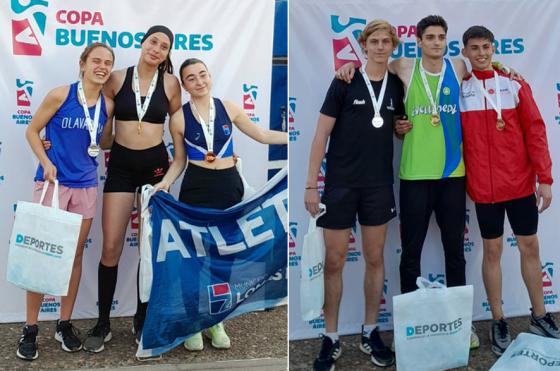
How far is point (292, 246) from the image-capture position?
4461 millimetres

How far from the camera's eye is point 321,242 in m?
3.87

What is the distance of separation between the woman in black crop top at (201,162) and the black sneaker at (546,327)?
213 centimetres

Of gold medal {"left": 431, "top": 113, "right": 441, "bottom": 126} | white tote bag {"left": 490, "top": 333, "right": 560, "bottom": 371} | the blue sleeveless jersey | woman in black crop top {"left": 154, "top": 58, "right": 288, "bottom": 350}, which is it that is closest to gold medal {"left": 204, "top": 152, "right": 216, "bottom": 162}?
woman in black crop top {"left": 154, "top": 58, "right": 288, "bottom": 350}

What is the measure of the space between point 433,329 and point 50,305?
2633 millimetres

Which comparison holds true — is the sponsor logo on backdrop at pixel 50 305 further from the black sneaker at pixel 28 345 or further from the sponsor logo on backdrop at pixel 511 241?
the sponsor logo on backdrop at pixel 511 241

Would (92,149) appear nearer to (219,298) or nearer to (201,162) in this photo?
(201,162)

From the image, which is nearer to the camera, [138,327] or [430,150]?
[430,150]

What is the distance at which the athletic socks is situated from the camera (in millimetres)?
4176

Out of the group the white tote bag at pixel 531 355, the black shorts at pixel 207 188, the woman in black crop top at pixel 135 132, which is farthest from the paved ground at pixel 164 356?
the white tote bag at pixel 531 355

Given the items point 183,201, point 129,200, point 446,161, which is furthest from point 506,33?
point 129,200

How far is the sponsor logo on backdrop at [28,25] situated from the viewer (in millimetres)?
4242

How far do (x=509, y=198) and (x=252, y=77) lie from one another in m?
1.95

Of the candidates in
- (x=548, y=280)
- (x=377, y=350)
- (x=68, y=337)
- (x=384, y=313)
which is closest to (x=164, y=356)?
(x=68, y=337)

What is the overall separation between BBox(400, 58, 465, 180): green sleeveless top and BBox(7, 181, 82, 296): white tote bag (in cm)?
206
